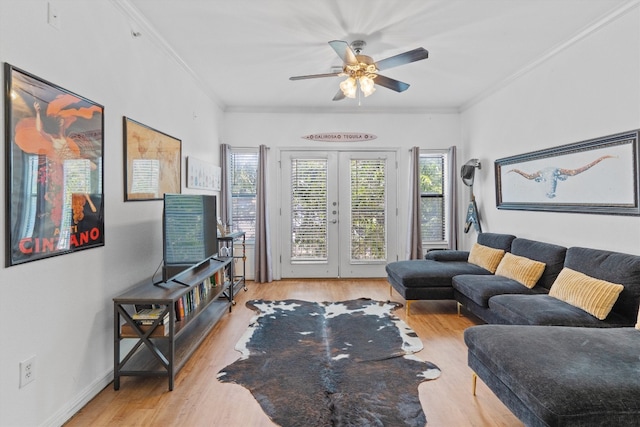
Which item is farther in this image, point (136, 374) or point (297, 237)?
point (297, 237)

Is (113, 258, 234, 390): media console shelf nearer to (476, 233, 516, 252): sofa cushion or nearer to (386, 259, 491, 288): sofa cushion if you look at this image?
(386, 259, 491, 288): sofa cushion

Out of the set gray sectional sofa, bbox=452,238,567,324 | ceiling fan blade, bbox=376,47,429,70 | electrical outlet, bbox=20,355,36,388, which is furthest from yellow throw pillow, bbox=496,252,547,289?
electrical outlet, bbox=20,355,36,388

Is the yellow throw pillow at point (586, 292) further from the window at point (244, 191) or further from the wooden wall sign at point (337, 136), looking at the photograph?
the window at point (244, 191)

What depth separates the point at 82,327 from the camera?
84.9 inches

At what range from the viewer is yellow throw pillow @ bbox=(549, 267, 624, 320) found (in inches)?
94.4

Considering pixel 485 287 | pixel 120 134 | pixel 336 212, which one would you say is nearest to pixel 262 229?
pixel 336 212

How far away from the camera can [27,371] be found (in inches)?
68.3

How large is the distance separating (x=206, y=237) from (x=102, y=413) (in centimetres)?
156

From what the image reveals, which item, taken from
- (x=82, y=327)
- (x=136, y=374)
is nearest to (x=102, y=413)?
(x=136, y=374)

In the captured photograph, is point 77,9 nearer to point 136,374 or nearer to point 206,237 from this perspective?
point 206,237

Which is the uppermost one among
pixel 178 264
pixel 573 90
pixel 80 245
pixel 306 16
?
pixel 306 16

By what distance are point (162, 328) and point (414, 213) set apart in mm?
4050

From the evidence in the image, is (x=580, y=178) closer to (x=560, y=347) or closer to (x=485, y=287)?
(x=485, y=287)

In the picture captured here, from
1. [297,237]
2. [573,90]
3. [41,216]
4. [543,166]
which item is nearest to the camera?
[41,216]
